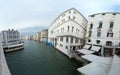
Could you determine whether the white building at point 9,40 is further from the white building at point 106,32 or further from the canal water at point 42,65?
the white building at point 106,32

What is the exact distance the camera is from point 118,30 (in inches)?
968

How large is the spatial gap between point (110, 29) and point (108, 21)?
227cm

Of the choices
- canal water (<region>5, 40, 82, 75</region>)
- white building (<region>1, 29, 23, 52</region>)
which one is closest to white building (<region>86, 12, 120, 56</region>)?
canal water (<region>5, 40, 82, 75</region>)

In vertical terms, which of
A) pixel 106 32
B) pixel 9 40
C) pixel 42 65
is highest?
pixel 106 32

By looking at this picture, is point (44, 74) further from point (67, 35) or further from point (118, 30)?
point (118, 30)

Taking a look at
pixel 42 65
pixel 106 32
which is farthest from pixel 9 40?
pixel 106 32

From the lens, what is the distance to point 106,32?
1017 inches

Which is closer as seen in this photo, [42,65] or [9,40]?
[42,65]

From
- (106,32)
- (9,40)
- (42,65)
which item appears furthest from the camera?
(9,40)

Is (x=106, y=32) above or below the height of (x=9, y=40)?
above

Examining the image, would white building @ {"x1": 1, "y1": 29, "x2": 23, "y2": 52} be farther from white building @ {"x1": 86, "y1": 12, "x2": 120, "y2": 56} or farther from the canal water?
white building @ {"x1": 86, "y1": 12, "x2": 120, "y2": 56}

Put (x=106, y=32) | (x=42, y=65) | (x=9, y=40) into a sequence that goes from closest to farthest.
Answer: (x=42, y=65)
(x=106, y=32)
(x=9, y=40)

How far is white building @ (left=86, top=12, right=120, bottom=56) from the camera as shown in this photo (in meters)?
24.7

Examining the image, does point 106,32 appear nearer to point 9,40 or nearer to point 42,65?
point 42,65
